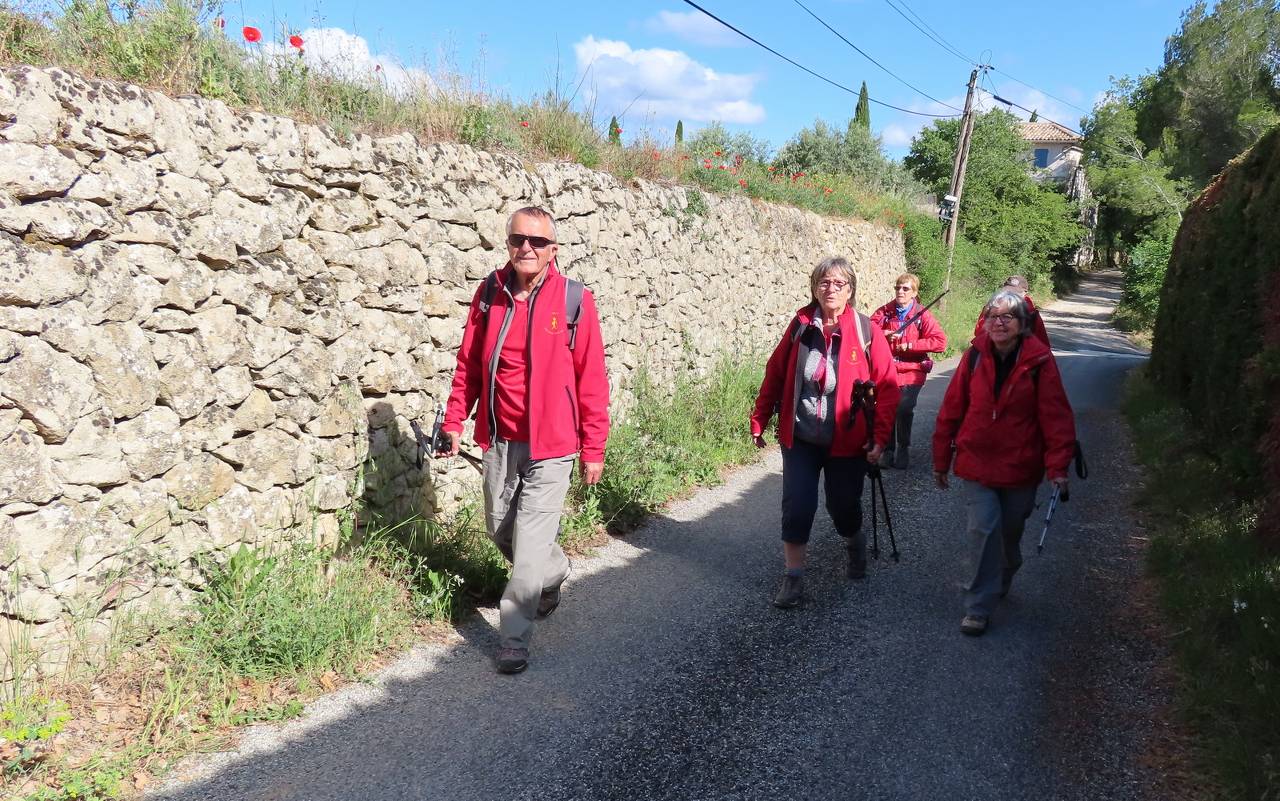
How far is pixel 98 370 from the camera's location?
3.49m

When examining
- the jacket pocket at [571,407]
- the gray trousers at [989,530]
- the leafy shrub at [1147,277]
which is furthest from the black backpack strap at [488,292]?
the leafy shrub at [1147,277]

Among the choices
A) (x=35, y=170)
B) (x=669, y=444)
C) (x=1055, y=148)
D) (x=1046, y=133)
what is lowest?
(x=669, y=444)

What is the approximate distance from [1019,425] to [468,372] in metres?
2.92

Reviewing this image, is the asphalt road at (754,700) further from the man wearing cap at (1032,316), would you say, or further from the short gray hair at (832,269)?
the short gray hair at (832,269)

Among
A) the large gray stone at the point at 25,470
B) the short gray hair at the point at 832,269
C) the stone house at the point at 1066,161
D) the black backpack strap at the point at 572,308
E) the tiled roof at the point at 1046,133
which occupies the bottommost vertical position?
the large gray stone at the point at 25,470

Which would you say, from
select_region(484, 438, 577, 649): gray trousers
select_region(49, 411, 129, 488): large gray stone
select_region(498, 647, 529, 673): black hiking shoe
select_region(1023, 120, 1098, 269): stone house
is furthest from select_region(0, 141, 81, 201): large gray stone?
select_region(1023, 120, 1098, 269): stone house

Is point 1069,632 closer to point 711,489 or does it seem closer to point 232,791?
point 711,489

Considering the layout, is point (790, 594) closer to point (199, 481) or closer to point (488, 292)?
point (488, 292)

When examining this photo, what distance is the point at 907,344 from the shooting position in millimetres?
7641

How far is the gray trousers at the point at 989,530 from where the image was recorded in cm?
450

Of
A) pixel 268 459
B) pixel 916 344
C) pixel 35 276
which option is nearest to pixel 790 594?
pixel 268 459

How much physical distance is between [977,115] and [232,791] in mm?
34136

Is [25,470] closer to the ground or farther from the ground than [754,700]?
farther from the ground

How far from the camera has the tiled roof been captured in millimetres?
69812
